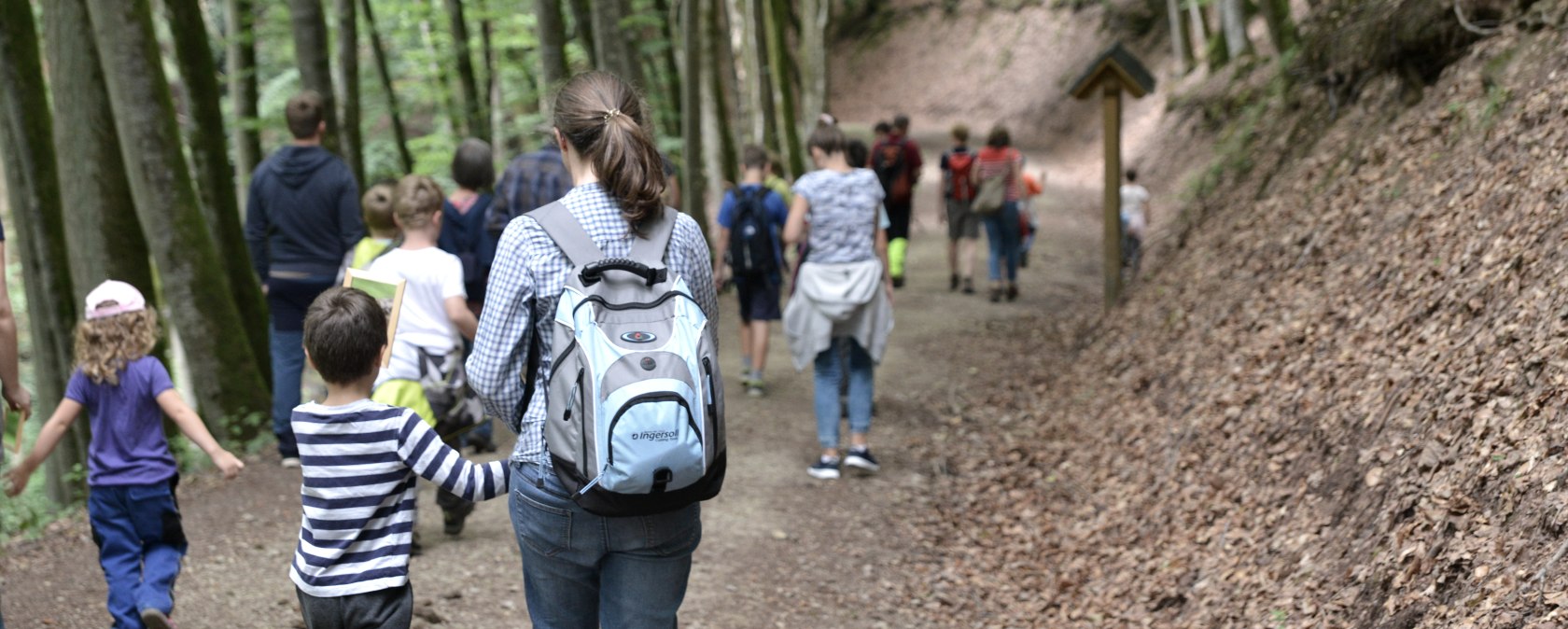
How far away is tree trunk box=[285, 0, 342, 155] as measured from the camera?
35.1 ft

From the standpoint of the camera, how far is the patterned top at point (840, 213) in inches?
294

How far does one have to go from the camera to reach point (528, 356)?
127 inches

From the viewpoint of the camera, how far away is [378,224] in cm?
615

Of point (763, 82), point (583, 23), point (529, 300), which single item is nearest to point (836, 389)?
point (529, 300)

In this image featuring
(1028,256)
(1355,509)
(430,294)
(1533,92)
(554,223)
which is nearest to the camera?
(554,223)

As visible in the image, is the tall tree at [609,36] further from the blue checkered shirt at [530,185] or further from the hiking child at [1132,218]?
the hiking child at [1132,218]

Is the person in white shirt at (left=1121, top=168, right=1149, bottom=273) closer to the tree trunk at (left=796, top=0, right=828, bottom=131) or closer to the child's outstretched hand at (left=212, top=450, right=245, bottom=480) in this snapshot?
the tree trunk at (left=796, top=0, right=828, bottom=131)

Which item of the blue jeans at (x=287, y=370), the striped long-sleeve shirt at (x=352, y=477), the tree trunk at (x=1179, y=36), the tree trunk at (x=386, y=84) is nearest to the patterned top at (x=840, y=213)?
the blue jeans at (x=287, y=370)

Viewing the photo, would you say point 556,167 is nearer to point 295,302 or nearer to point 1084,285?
point 295,302

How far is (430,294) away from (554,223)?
2.55 meters

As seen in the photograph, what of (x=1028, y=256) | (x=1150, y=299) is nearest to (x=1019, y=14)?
(x=1028, y=256)

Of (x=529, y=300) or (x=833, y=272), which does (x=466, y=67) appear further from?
(x=529, y=300)

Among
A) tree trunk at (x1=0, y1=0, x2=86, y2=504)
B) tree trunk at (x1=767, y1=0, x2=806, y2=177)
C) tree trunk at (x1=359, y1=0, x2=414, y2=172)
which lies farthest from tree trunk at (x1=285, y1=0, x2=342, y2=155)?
tree trunk at (x1=767, y1=0, x2=806, y2=177)

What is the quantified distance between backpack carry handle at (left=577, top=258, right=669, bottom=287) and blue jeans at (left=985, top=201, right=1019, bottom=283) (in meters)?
10.7
